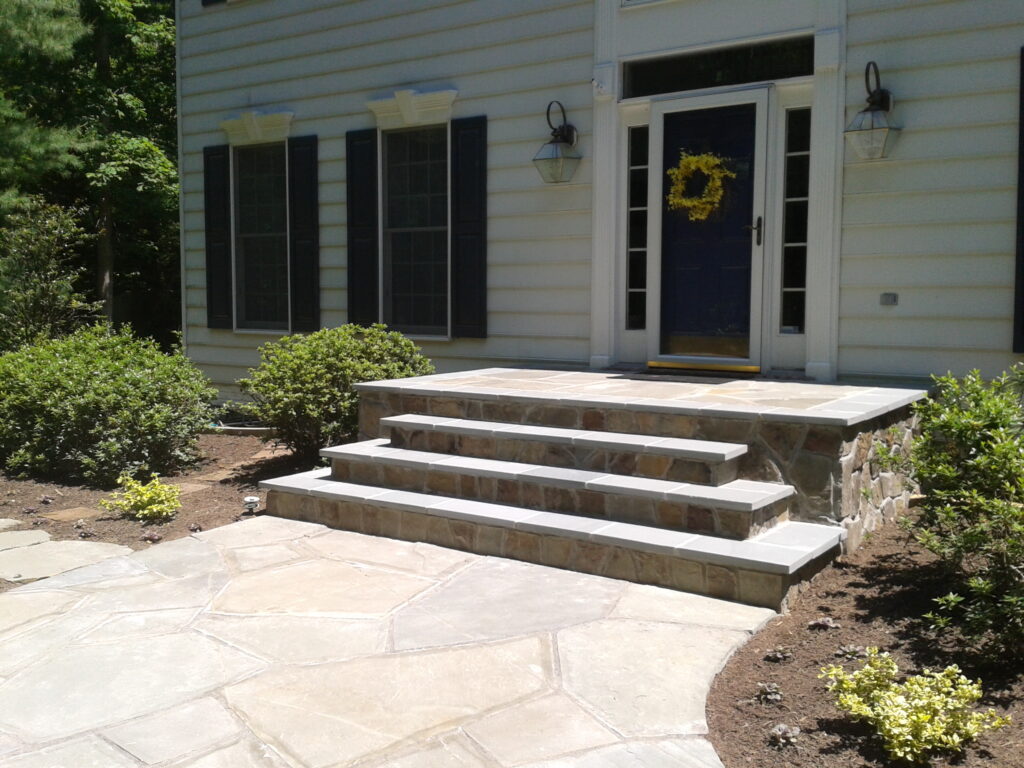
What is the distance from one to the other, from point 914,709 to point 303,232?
25.4ft

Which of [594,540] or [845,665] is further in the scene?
[594,540]

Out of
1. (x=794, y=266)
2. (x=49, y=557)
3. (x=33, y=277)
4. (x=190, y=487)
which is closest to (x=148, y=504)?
(x=49, y=557)

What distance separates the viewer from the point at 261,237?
9.87 metres

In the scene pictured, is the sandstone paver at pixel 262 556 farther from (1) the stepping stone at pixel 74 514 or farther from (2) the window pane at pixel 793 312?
(2) the window pane at pixel 793 312

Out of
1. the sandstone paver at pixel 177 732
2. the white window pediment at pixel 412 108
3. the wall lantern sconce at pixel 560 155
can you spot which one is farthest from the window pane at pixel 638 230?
the sandstone paver at pixel 177 732

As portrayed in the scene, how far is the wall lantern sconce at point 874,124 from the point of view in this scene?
19.6 feet

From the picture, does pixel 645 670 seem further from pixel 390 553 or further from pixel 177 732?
pixel 390 553

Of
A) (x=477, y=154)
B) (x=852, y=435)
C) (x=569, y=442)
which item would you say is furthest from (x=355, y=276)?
(x=852, y=435)

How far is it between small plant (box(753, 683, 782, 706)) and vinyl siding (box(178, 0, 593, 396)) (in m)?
4.58

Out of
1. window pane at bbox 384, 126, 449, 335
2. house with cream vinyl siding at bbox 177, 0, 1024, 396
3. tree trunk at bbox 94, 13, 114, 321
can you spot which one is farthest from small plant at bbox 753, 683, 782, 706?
tree trunk at bbox 94, 13, 114, 321

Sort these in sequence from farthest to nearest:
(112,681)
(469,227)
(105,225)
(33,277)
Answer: (105,225) → (33,277) → (469,227) → (112,681)

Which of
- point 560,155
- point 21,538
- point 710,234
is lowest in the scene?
Result: point 21,538

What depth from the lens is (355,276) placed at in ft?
29.1

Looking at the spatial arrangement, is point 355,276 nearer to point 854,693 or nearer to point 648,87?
point 648,87
